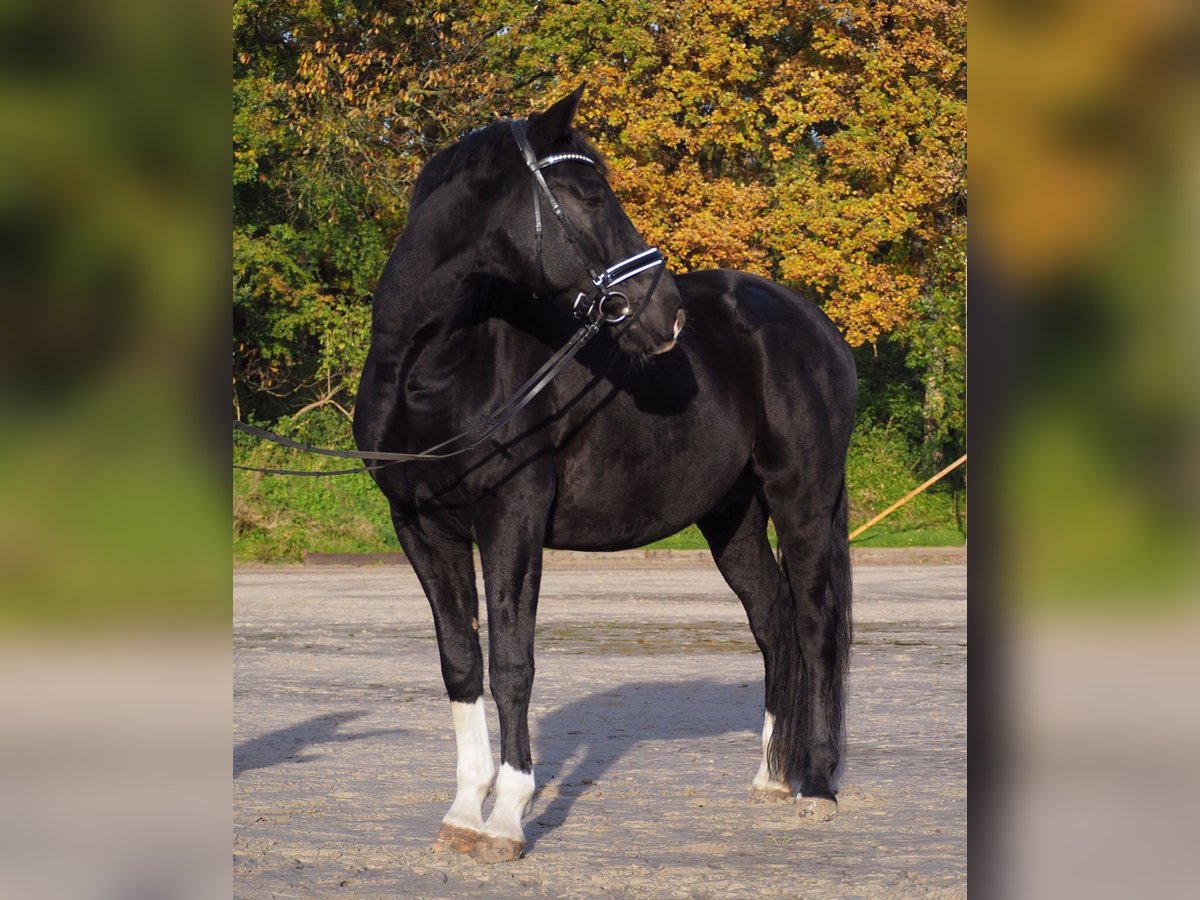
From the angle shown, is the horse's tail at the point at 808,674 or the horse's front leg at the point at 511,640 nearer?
the horse's front leg at the point at 511,640

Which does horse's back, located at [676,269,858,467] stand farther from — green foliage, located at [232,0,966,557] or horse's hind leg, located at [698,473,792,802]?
green foliage, located at [232,0,966,557]

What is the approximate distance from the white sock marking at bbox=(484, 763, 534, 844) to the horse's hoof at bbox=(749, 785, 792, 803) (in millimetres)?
1261

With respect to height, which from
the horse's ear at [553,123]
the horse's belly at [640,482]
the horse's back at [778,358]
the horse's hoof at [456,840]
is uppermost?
the horse's ear at [553,123]

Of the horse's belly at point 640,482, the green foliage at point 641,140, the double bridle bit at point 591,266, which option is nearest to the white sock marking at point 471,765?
the horse's belly at point 640,482

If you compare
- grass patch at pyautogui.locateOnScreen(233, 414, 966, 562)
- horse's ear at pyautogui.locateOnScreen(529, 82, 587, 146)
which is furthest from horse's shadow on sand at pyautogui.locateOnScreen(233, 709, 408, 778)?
grass patch at pyautogui.locateOnScreen(233, 414, 966, 562)

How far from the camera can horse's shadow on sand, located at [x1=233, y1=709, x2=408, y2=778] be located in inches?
264

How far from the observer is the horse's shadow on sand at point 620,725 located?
6.22 m

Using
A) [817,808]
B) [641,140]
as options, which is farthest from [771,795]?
[641,140]

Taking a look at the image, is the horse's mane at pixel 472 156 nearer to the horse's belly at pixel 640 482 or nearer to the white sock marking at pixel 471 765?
the horse's belly at pixel 640 482

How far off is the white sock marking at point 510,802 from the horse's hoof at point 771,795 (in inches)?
49.7
